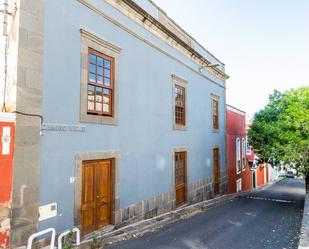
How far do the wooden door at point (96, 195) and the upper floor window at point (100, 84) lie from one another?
61.4 inches

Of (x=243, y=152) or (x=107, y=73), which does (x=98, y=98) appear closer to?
(x=107, y=73)

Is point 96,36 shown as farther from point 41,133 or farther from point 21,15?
point 41,133

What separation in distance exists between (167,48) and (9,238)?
29.8 ft

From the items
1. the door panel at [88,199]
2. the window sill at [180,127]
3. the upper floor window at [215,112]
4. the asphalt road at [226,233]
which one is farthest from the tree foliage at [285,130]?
the door panel at [88,199]

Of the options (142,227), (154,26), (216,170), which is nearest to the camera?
(142,227)

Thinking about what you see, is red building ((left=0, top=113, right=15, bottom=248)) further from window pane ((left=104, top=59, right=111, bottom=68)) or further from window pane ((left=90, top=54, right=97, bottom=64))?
window pane ((left=104, top=59, right=111, bottom=68))

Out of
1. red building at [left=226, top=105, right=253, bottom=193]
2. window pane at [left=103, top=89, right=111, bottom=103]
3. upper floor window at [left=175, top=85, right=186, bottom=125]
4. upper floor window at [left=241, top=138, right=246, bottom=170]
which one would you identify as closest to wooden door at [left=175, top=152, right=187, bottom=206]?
upper floor window at [left=175, top=85, right=186, bottom=125]

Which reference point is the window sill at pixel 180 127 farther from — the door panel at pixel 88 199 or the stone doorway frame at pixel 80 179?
the door panel at pixel 88 199

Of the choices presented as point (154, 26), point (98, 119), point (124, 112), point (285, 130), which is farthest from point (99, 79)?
point (285, 130)

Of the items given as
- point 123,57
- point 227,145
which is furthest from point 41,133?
point 227,145

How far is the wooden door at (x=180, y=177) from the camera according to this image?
1234 cm

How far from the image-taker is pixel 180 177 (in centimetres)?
1266

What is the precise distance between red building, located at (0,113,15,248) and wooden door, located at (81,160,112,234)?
2.13 meters

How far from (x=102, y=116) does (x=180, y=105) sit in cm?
565
